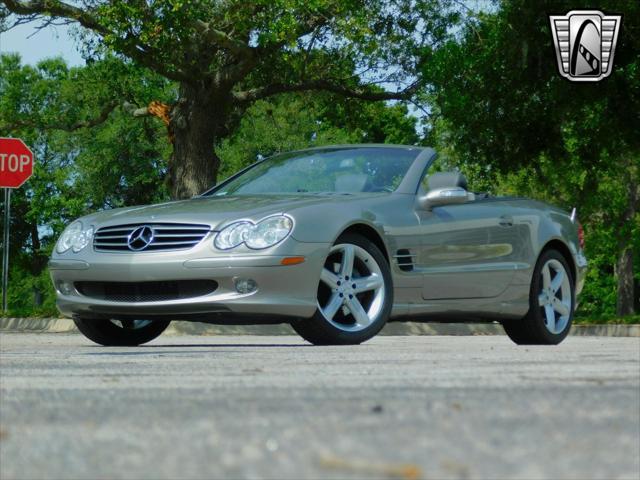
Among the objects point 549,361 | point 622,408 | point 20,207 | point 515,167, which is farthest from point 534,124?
point 20,207

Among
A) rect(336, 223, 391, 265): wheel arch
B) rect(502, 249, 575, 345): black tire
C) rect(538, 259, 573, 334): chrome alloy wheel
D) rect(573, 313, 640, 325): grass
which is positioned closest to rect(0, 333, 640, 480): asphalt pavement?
rect(336, 223, 391, 265): wheel arch

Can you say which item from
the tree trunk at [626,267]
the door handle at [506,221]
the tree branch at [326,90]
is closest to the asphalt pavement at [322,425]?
the door handle at [506,221]

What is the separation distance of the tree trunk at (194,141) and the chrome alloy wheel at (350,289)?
1440 cm

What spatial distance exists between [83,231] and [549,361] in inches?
160

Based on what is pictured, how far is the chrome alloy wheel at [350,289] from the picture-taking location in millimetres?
9219

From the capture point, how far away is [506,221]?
418 inches

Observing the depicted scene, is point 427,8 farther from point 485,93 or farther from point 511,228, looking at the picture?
point 511,228

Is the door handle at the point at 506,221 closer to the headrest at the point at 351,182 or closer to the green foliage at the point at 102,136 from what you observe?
the headrest at the point at 351,182

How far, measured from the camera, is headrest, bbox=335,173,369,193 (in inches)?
394

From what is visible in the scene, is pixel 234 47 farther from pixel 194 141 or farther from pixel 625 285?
pixel 625 285

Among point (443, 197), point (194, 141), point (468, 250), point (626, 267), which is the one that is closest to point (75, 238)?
point (443, 197)

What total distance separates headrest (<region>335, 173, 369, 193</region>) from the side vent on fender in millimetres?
574

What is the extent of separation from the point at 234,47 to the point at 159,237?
13431 millimetres

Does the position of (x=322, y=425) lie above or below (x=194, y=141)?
below
